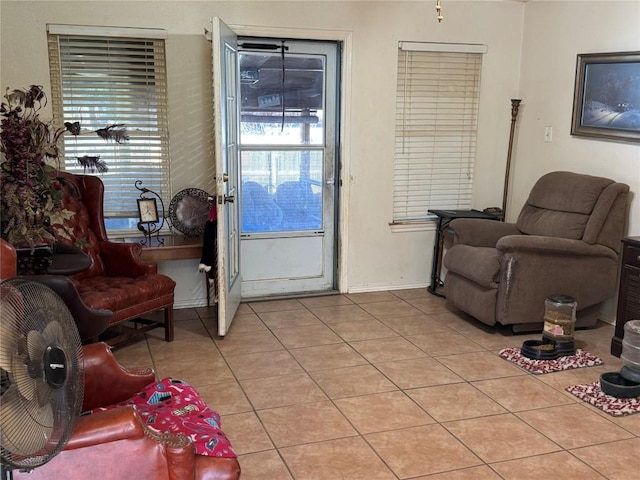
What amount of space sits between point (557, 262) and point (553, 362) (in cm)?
70

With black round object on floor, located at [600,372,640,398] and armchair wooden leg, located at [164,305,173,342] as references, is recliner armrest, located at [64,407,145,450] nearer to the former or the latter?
armchair wooden leg, located at [164,305,173,342]

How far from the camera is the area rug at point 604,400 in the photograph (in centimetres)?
312

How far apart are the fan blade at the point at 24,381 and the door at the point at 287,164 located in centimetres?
342

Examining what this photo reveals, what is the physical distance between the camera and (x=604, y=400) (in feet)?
10.6

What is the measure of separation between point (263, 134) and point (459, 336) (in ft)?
6.77

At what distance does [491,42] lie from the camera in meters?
5.08

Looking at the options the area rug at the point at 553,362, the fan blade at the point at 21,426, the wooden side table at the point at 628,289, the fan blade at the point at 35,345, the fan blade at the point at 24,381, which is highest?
the fan blade at the point at 35,345

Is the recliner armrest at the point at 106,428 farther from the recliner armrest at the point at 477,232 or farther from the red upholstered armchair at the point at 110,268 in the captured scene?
the recliner armrest at the point at 477,232

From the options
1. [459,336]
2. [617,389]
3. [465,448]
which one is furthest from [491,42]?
[465,448]

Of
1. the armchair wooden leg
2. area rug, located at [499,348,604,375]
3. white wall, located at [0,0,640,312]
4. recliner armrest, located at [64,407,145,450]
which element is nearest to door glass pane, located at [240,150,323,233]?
white wall, located at [0,0,640,312]

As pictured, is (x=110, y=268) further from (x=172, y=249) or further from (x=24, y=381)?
(x=24, y=381)

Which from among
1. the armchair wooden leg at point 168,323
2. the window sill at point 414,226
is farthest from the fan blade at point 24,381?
the window sill at point 414,226

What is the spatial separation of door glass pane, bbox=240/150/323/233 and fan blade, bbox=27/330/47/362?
3.37 meters

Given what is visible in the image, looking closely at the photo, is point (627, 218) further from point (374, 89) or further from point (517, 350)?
point (374, 89)
